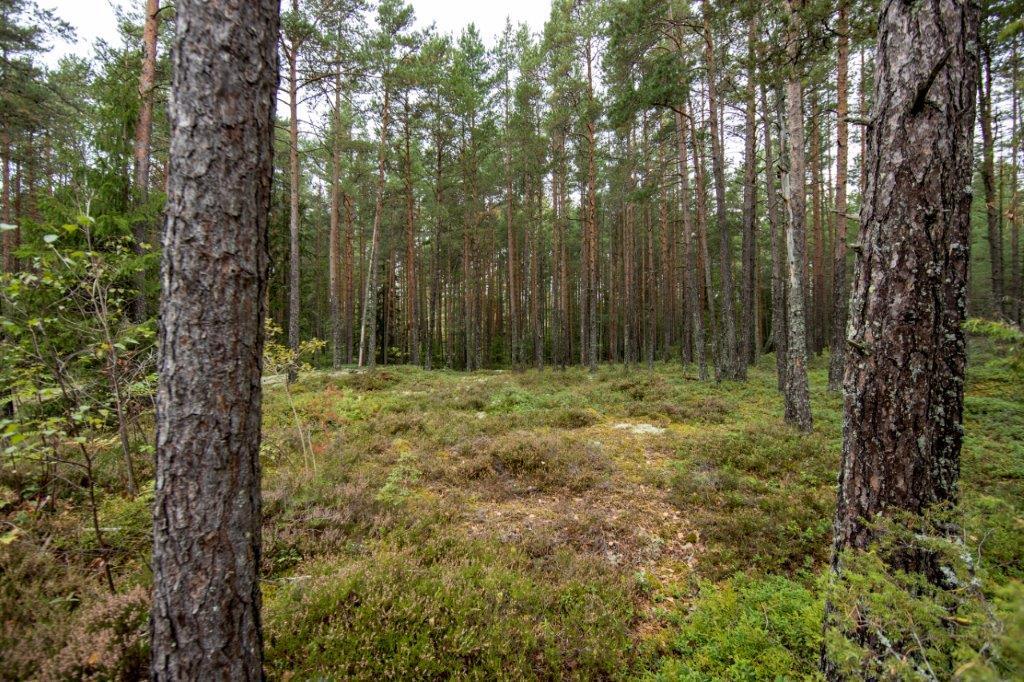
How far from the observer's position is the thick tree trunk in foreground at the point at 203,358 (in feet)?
6.15

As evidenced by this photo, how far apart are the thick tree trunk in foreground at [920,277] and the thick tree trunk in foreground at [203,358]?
11.9 ft

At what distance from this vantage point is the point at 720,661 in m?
2.90

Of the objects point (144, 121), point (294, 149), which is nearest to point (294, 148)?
point (294, 149)

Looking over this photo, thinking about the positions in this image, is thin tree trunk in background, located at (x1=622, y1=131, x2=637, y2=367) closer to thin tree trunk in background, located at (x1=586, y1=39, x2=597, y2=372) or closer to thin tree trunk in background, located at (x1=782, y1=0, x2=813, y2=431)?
thin tree trunk in background, located at (x1=586, y1=39, x2=597, y2=372)

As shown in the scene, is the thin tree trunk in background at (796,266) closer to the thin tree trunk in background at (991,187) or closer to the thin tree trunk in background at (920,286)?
the thin tree trunk in background at (920,286)

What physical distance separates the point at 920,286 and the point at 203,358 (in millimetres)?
3992

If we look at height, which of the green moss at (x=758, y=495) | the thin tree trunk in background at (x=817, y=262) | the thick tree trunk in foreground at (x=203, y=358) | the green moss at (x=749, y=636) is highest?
the thin tree trunk in background at (x=817, y=262)

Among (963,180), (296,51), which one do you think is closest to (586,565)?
(963,180)

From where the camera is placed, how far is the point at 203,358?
189 cm

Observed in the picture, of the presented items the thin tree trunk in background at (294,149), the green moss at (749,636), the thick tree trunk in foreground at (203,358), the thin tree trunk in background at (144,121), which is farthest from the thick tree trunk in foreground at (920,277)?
the thin tree trunk in background at (294,149)

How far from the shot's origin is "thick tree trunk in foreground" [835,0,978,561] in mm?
2328

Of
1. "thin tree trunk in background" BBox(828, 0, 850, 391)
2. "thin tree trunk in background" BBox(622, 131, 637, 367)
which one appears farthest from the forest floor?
"thin tree trunk in background" BBox(622, 131, 637, 367)

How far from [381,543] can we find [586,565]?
213 cm

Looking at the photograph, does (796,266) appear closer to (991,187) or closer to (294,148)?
(991,187)
